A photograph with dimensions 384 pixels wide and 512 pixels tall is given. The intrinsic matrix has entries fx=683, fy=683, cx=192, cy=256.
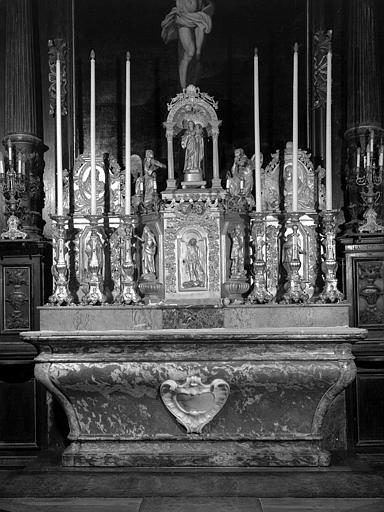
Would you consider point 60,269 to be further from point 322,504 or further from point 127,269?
point 322,504

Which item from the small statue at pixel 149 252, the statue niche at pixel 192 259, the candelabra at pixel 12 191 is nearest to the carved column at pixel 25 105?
the candelabra at pixel 12 191

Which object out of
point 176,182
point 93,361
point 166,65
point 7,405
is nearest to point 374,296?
point 176,182

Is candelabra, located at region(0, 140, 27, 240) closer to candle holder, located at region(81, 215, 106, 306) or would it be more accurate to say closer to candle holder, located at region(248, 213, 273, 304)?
candle holder, located at region(81, 215, 106, 306)

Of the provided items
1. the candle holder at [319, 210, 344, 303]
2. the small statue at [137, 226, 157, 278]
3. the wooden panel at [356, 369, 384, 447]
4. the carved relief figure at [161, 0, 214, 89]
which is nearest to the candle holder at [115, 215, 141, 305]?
the small statue at [137, 226, 157, 278]

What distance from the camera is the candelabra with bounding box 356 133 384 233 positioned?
5.23m

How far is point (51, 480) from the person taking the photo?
4.59 meters

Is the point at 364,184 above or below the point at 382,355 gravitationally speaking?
above

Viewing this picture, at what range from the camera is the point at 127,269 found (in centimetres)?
→ 511

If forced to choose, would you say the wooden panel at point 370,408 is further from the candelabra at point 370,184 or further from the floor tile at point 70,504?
the floor tile at point 70,504

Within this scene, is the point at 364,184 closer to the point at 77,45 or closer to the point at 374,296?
the point at 374,296

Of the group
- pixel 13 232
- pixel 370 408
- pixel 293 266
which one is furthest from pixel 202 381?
pixel 13 232

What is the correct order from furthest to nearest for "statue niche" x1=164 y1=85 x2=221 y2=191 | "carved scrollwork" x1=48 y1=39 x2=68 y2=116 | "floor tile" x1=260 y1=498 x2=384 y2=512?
"carved scrollwork" x1=48 y1=39 x2=68 y2=116, "statue niche" x1=164 y1=85 x2=221 y2=191, "floor tile" x1=260 y1=498 x2=384 y2=512

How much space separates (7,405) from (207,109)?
2.80 m

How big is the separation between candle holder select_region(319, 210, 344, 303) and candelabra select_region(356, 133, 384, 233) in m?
0.34
